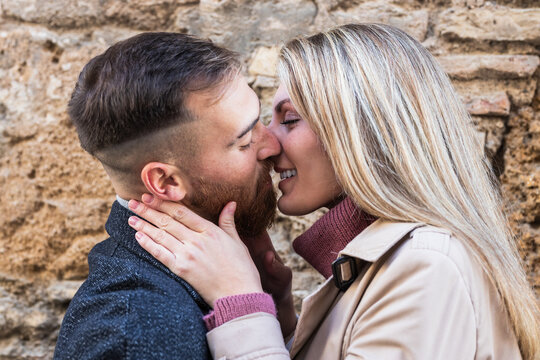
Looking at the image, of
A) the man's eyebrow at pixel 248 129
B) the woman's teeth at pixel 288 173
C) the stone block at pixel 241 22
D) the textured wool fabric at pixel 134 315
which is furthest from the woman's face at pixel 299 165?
the stone block at pixel 241 22

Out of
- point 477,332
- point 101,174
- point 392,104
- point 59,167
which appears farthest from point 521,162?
point 59,167

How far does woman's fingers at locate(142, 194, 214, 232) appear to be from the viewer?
157 cm

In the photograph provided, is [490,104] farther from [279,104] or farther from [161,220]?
[161,220]

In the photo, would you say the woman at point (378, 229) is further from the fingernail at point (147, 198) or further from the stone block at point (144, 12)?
the stone block at point (144, 12)

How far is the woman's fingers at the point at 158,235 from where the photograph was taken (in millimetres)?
1510

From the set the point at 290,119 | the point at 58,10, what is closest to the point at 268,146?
the point at 290,119

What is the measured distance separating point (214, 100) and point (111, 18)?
3.45 ft

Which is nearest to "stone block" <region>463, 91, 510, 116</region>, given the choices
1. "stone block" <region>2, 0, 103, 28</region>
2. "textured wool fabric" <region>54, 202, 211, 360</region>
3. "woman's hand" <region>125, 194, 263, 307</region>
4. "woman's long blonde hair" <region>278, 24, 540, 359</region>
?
"woman's long blonde hair" <region>278, 24, 540, 359</region>

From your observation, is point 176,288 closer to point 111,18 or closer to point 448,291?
point 448,291

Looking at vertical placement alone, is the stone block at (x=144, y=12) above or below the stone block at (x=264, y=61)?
above

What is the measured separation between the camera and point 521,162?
217 cm

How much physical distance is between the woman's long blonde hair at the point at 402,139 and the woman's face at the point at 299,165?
3.1 inches

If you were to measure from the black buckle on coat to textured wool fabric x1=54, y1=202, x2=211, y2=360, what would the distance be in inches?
14.0

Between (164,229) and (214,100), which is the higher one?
(214,100)
